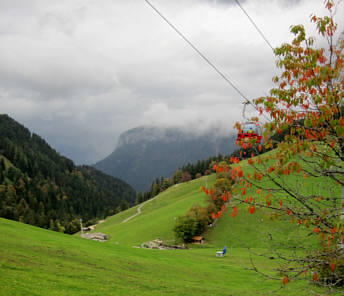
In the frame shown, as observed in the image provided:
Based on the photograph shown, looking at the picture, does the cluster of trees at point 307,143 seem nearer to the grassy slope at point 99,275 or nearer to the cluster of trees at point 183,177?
the grassy slope at point 99,275

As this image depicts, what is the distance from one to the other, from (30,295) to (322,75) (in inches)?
573

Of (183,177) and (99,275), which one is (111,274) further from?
(183,177)

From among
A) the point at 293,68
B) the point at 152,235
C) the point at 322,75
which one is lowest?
the point at 152,235

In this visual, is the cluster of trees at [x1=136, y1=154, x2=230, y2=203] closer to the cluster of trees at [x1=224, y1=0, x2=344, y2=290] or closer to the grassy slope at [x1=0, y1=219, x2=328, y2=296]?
the grassy slope at [x1=0, y1=219, x2=328, y2=296]

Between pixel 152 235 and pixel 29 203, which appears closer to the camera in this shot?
pixel 152 235

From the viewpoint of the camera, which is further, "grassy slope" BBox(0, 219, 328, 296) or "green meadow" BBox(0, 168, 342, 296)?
"grassy slope" BBox(0, 219, 328, 296)

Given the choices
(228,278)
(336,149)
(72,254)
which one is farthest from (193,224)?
(336,149)

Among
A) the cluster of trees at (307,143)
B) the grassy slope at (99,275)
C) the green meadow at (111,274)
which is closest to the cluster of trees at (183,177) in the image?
the green meadow at (111,274)

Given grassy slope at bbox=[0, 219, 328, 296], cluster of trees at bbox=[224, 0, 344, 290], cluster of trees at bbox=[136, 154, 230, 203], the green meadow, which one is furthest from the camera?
cluster of trees at bbox=[136, 154, 230, 203]

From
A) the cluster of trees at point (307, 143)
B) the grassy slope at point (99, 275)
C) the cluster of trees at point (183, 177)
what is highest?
the cluster of trees at point (183, 177)

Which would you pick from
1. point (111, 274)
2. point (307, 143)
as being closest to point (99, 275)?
point (111, 274)

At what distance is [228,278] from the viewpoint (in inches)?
1029

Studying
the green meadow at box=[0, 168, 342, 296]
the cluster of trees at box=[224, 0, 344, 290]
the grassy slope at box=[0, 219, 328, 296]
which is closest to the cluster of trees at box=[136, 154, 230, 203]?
the green meadow at box=[0, 168, 342, 296]

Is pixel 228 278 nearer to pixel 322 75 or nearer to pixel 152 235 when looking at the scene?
pixel 322 75
